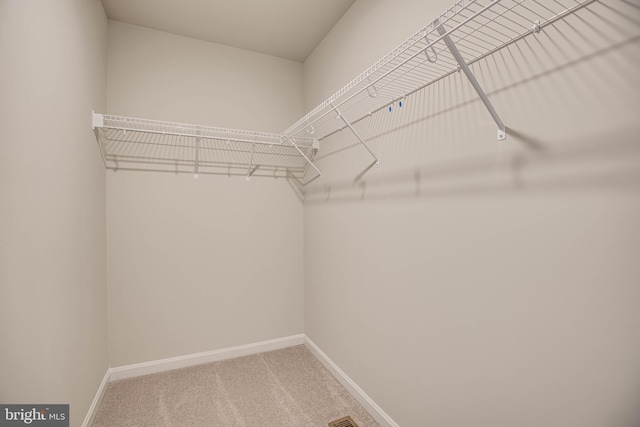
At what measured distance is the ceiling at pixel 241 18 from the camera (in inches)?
76.7

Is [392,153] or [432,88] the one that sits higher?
[432,88]

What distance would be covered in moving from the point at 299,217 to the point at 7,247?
6.42ft

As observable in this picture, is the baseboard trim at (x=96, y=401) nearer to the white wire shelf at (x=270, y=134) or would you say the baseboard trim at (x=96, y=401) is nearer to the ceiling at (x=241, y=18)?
the white wire shelf at (x=270, y=134)

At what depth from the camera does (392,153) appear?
62.5 inches

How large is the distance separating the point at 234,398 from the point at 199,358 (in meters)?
0.60

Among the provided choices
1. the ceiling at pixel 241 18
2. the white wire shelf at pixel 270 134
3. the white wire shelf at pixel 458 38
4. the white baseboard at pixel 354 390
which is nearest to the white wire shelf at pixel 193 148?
the white wire shelf at pixel 270 134

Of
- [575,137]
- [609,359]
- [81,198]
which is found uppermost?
[575,137]

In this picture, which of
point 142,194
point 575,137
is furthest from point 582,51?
point 142,194

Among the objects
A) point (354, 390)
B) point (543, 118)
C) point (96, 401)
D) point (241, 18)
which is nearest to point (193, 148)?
point (241, 18)

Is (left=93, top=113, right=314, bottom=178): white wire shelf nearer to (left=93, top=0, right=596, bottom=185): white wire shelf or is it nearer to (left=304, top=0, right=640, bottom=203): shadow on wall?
(left=93, top=0, right=596, bottom=185): white wire shelf

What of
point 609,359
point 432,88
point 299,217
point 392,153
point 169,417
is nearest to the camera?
point 609,359

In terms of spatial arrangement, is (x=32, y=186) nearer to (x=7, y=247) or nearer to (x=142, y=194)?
(x=7, y=247)

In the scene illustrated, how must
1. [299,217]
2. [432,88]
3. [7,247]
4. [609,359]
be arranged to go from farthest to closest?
[299,217] < [432,88] < [7,247] < [609,359]

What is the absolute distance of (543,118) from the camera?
0.91m
